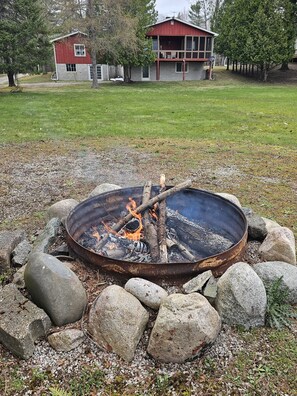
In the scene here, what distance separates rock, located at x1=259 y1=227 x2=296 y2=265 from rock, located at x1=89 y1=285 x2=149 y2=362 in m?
1.40

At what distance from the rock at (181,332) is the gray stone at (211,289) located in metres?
0.19

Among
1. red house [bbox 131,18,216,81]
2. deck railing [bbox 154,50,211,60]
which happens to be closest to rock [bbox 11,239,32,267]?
red house [bbox 131,18,216,81]

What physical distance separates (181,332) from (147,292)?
40 cm

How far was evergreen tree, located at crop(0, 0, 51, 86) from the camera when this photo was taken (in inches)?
704

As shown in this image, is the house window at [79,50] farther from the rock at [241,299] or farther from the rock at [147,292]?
the rock at [241,299]

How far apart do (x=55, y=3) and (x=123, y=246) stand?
22620 millimetres

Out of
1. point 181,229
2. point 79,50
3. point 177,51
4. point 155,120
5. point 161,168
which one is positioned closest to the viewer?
point 181,229

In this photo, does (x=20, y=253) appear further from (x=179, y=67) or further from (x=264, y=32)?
(x=179, y=67)

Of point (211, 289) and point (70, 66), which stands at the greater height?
point (70, 66)

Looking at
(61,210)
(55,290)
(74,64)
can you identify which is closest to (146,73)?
(74,64)

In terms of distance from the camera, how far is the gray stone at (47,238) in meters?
3.14

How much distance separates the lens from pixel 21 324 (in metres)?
2.34

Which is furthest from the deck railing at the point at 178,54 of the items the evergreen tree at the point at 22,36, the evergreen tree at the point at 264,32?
the evergreen tree at the point at 22,36

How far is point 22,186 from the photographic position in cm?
562
